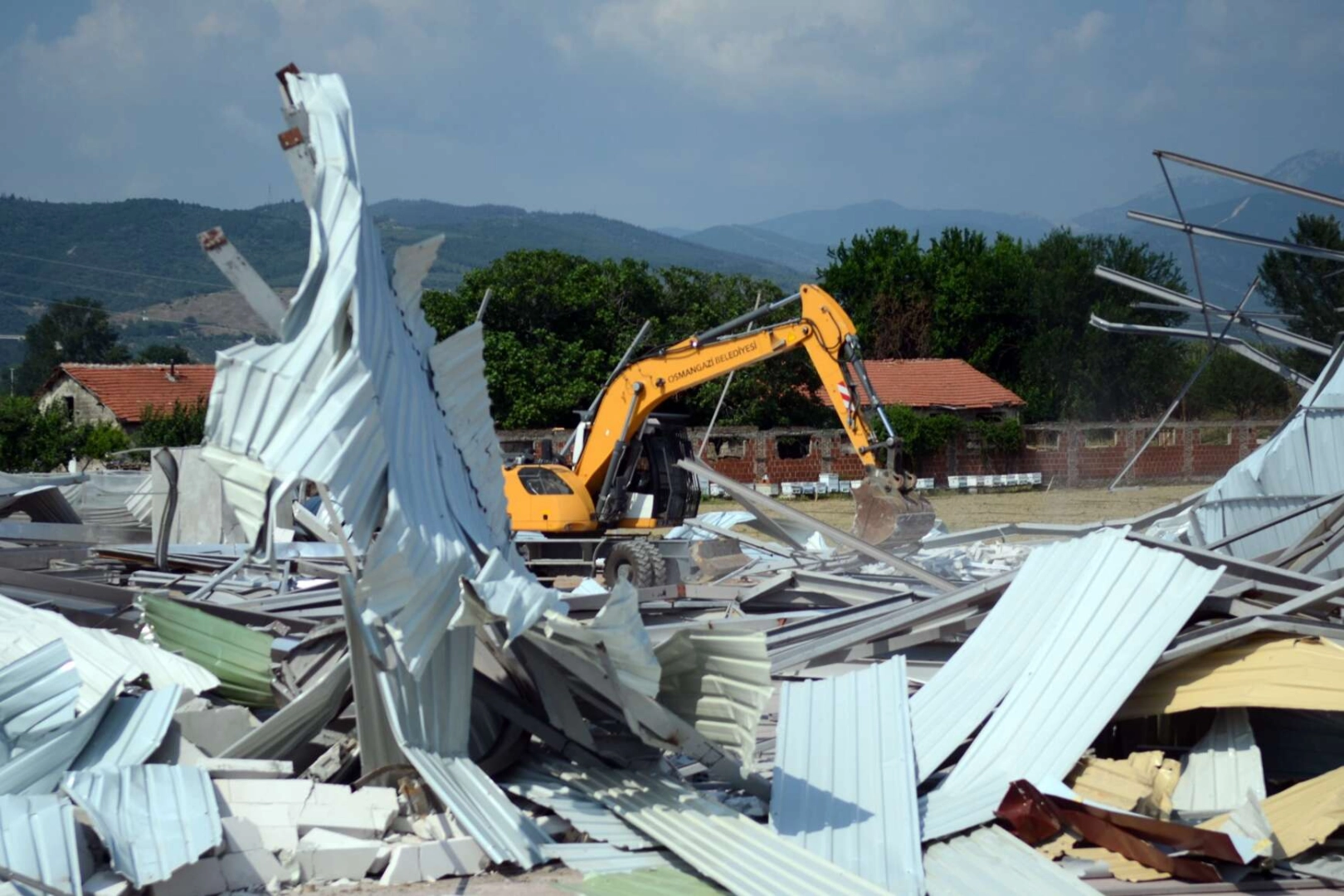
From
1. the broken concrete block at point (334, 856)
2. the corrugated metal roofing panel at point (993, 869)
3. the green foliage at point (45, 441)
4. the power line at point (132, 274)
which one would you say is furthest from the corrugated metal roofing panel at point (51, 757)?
the power line at point (132, 274)

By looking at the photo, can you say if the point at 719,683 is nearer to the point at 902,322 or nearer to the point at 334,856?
the point at 334,856

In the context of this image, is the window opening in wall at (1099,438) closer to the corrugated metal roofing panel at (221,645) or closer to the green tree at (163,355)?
the corrugated metal roofing panel at (221,645)

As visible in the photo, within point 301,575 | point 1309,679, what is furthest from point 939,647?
point 301,575

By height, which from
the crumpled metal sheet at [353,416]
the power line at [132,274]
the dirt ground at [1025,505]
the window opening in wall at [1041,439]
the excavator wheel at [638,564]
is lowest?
the dirt ground at [1025,505]

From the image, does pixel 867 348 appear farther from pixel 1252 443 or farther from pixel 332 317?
pixel 332 317

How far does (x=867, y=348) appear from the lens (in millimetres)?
57969

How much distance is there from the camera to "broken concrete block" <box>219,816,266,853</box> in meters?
5.15

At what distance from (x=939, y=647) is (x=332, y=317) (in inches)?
170

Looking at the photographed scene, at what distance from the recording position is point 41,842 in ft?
15.9

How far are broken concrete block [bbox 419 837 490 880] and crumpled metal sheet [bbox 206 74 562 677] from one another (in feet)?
2.44

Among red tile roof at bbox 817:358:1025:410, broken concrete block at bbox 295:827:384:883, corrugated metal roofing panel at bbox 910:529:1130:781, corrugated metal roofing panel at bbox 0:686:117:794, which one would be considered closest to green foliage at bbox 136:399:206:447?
red tile roof at bbox 817:358:1025:410

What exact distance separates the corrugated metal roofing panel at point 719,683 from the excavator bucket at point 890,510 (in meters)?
9.82

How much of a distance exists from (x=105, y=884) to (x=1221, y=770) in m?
4.60

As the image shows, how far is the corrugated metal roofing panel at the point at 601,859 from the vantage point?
17.3ft
